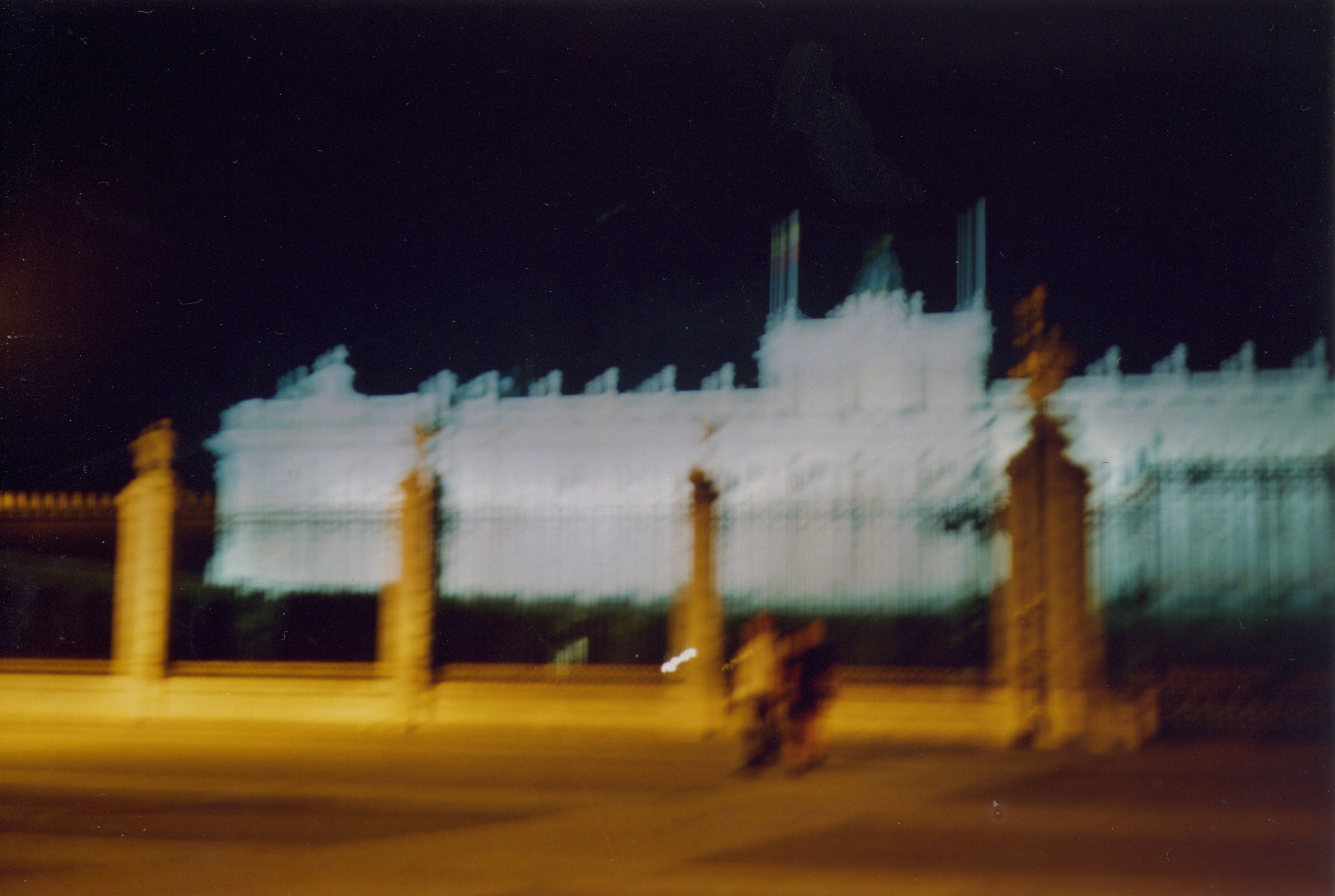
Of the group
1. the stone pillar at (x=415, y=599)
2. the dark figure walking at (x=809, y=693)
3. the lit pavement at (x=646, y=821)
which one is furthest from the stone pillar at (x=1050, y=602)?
the stone pillar at (x=415, y=599)

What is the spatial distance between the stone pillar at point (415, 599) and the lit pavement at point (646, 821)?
2.32 ft

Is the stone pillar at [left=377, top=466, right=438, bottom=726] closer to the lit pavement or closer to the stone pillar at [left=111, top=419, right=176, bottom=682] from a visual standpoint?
the lit pavement

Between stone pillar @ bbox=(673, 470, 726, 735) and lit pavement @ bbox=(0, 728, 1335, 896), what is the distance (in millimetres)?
419

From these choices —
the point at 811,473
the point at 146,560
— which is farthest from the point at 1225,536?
the point at 146,560

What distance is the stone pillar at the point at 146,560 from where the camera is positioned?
9.66 m

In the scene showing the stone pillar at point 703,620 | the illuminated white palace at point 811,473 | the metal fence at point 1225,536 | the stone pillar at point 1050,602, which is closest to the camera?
the stone pillar at point 1050,602

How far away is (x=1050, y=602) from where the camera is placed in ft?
27.4

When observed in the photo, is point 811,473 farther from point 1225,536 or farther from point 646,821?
point 646,821

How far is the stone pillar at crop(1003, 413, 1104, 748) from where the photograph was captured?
8.28 meters

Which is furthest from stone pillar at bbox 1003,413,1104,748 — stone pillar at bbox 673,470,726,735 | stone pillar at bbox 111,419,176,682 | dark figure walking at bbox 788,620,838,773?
stone pillar at bbox 111,419,176,682

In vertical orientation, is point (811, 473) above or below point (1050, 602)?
above

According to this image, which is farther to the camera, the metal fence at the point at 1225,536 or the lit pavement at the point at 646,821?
the metal fence at the point at 1225,536

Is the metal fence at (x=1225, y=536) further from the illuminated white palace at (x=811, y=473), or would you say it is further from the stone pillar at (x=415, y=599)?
the stone pillar at (x=415, y=599)

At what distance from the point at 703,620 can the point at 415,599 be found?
274 cm
